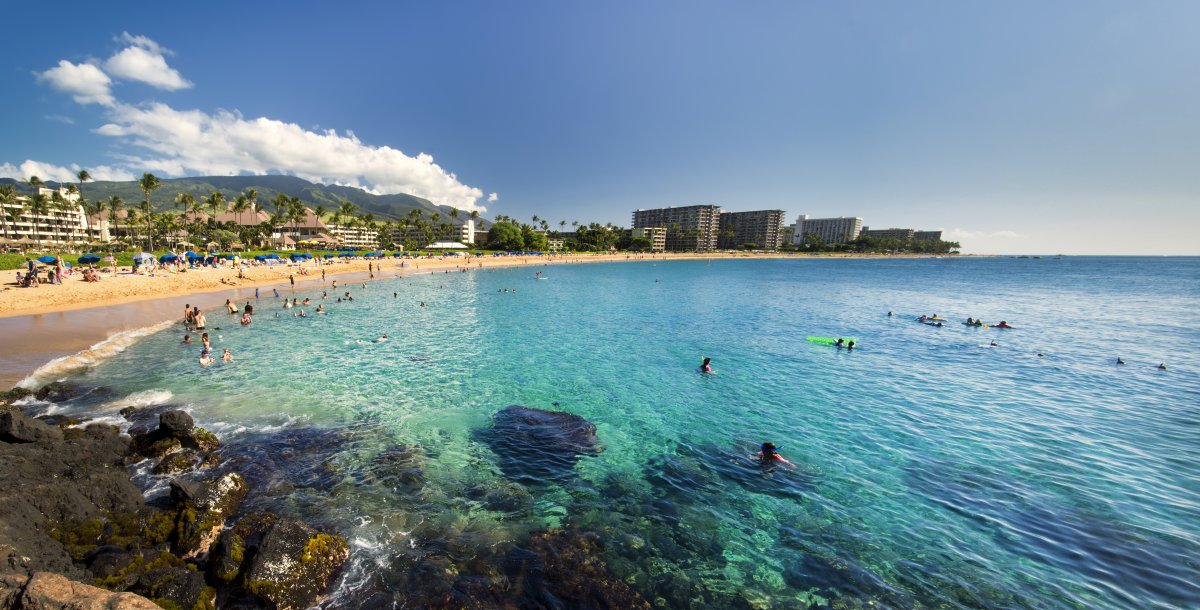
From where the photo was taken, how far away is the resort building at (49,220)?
88438 mm

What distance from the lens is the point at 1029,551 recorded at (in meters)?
9.27

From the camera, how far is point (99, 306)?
3203cm

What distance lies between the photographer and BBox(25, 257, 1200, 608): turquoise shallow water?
27.7 ft

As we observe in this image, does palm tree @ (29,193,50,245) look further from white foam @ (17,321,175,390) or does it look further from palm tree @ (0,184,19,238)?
white foam @ (17,321,175,390)

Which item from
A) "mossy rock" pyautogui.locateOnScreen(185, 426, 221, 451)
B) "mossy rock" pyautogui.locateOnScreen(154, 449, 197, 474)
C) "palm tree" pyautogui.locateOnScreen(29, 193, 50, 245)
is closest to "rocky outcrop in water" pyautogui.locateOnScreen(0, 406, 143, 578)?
"mossy rock" pyautogui.locateOnScreen(154, 449, 197, 474)

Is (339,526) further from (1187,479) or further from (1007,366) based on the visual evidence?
(1007,366)

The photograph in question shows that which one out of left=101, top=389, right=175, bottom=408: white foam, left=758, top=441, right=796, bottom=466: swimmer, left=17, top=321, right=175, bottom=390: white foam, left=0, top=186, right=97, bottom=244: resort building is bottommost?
left=101, top=389, right=175, bottom=408: white foam

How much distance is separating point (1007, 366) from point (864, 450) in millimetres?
18421

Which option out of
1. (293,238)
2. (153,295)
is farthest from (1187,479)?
(293,238)

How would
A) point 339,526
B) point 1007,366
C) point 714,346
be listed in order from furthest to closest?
point 714,346 < point 1007,366 < point 339,526

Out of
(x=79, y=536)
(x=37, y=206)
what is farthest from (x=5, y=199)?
(x=79, y=536)

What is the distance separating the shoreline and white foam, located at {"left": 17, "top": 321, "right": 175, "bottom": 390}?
18 centimetres

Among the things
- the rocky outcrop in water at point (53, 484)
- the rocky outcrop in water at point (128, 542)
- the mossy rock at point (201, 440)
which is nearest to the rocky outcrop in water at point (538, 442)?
the rocky outcrop in water at point (128, 542)

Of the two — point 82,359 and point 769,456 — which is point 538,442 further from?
point 82,359
